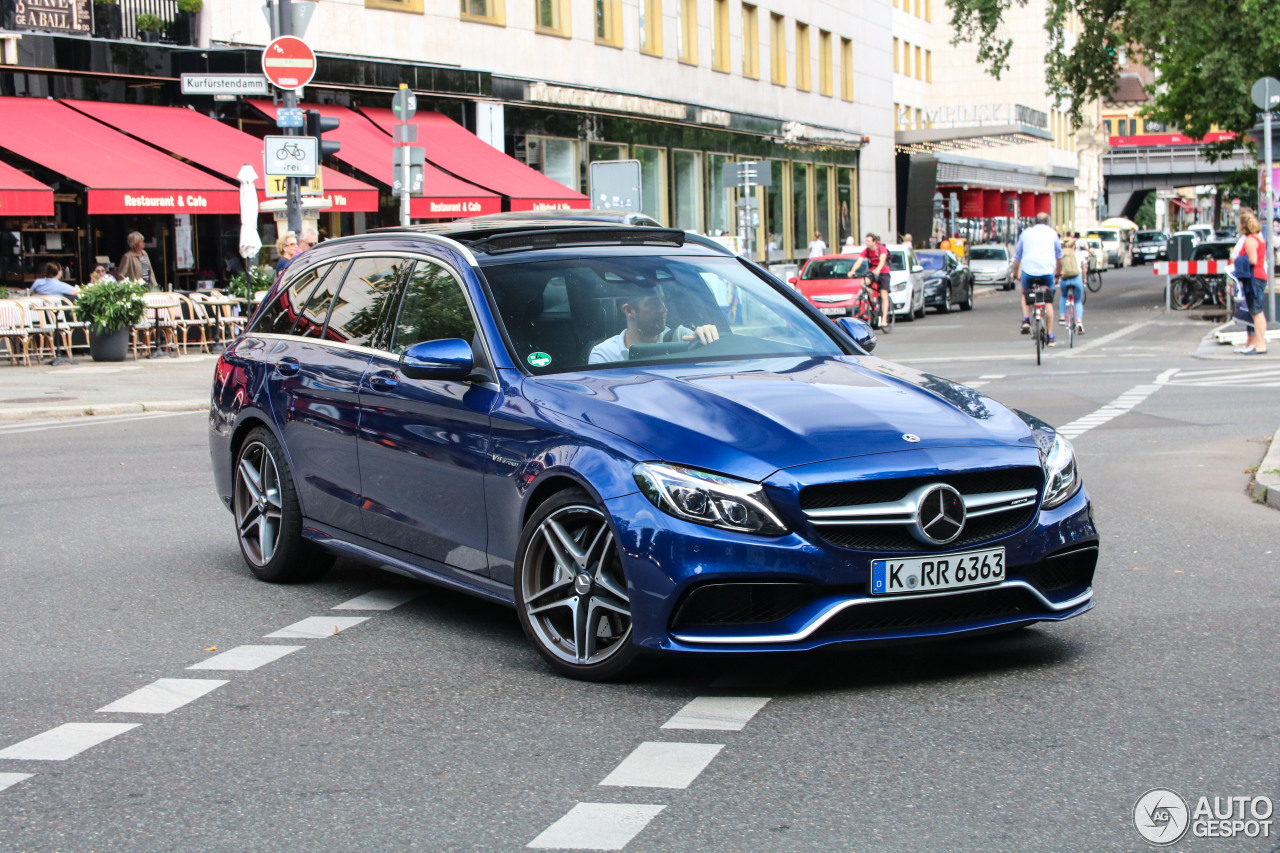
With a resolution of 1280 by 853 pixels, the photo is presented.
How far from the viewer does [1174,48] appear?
35844 millimetres

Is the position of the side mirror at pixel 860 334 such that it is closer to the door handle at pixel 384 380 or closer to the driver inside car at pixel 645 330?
the driver inside car at pixel 645 330

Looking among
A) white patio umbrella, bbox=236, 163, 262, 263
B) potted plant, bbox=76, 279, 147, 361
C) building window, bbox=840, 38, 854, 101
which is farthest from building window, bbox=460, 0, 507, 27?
building window, bbox=840, 38, 854, 101

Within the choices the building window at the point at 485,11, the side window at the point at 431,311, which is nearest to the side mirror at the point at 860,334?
the side window at the point at 431,311

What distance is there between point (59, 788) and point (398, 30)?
96.6 feet

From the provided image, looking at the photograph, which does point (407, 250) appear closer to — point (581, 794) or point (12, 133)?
point (581, 794)

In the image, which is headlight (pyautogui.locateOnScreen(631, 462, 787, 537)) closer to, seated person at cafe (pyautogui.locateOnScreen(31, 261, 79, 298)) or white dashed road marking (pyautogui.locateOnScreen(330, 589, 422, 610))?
white dashed road marking (pyautogui.locateOnScreen(330, 589, 422, 610))

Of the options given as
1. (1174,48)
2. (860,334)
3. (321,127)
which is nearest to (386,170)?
(321,127)

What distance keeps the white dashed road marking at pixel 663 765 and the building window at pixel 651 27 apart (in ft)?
126

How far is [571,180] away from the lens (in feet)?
127

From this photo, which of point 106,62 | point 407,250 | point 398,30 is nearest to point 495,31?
point 398,30

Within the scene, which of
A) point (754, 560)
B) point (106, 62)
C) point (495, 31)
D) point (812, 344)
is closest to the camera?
point (754, 560)

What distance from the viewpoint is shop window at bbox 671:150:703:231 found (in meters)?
44.4

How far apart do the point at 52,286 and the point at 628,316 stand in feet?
63.5

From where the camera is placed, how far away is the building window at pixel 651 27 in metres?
42.4
